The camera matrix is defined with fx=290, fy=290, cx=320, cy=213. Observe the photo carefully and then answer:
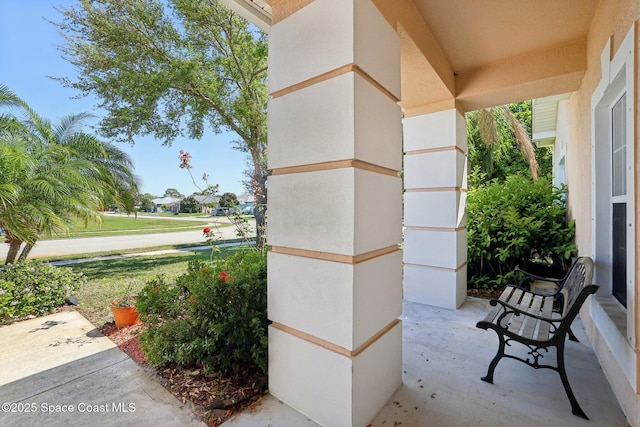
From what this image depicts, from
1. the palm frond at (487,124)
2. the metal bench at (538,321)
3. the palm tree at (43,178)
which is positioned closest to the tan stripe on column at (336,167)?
the metal bench at (538,321)

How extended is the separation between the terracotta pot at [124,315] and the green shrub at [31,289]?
1418 millimetres

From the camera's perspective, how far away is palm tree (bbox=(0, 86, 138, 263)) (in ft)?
13.5

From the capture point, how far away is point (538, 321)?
96.5 inches

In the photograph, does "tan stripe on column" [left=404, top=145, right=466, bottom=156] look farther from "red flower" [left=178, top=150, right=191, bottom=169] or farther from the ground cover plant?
"red flower" [left=178, top=150, right=191, bottom=169]

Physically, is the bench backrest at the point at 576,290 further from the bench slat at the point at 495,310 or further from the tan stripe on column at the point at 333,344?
the tan stripe on column at the point at 333,344

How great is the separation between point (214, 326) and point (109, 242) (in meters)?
11.7

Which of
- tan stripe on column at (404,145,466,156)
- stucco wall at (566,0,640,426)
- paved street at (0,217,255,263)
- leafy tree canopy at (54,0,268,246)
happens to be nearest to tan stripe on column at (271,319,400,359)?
stucco wall at (566,0,640,426)

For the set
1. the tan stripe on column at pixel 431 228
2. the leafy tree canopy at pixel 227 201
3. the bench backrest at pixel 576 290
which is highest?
the leafy tree canopy at pixel 227 201

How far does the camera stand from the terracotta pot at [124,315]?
349 cm

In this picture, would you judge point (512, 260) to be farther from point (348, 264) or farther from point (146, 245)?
point (146, 245)

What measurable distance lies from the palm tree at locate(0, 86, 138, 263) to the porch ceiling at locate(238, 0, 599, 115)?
4.04 meters

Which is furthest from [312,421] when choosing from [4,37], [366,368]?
[4,37]

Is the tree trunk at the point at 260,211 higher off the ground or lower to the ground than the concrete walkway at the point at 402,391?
higher

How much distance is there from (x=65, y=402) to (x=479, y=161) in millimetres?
11965
